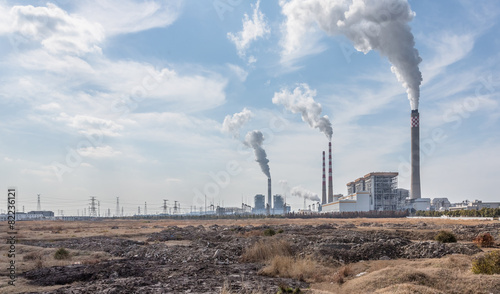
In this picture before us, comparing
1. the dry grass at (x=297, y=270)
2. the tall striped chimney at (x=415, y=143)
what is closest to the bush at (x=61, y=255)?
the dry grass at (x=297, y=270)

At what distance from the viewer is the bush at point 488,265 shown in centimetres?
1492

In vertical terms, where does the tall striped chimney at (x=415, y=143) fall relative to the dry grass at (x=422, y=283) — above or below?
above

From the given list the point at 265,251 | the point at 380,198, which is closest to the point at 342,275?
the point at 265,251

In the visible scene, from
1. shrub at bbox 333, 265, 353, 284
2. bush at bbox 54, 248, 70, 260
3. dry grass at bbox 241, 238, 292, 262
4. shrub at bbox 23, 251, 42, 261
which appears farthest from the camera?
bush at bbox 54, 248, 70, 260

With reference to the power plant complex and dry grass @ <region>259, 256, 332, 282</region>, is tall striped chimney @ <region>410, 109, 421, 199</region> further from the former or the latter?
dry grass @ <region>259, 256, 332, 282</region>

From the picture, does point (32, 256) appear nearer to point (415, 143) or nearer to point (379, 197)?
point (415, 143)

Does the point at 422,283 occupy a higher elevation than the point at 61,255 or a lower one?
higher

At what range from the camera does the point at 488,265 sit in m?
15.1

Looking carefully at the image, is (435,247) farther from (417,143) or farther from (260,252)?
(417,143)

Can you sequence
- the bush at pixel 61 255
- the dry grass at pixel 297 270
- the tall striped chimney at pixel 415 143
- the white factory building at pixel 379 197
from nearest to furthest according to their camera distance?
the dry grass at pixel 297 270 < the bush at pixel 61 255 < the tall striped chimney at pixel 415 143 < the white factory building at pixel 379 197

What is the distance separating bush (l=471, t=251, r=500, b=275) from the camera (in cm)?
1492

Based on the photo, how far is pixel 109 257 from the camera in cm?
2703

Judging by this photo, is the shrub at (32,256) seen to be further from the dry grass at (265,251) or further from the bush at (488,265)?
the bush at (488,265)

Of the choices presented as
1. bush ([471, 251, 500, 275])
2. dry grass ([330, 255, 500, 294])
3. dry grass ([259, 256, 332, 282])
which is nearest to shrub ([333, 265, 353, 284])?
dry grass ([259, 256, 332, 282])
